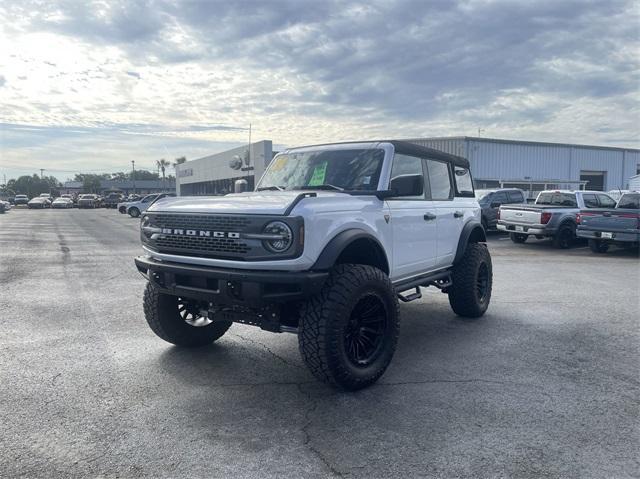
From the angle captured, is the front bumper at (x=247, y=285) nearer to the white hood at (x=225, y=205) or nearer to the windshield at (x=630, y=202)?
the white hood at (x=225, y=205)

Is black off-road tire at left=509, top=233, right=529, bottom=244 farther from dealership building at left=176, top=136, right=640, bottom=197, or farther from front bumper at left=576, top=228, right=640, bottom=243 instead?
dealership building at left=176, top=136, right=640, bottom=197

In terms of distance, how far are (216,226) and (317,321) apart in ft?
3.53

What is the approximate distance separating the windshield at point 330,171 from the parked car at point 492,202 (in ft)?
43.2

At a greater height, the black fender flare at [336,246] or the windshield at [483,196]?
the windshield at [483,196]

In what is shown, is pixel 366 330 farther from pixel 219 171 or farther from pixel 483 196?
pixel 219 171

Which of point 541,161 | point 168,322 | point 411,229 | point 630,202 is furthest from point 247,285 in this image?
point 541,161

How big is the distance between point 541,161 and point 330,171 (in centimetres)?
3379

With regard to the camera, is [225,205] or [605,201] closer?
[225,205]

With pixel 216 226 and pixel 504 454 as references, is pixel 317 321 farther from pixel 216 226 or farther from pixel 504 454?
pixel 504 454

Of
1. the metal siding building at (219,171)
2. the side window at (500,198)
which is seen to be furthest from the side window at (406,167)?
the metal siding building at (219,171)

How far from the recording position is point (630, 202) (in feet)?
44.8

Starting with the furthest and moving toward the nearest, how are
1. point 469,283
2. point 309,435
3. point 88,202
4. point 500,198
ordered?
point 88,202 → point 500,198 → point 469,283 → point 309,435

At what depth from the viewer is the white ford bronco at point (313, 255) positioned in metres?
3.78

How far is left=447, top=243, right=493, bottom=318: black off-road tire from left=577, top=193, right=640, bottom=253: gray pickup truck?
8592 millimetres
